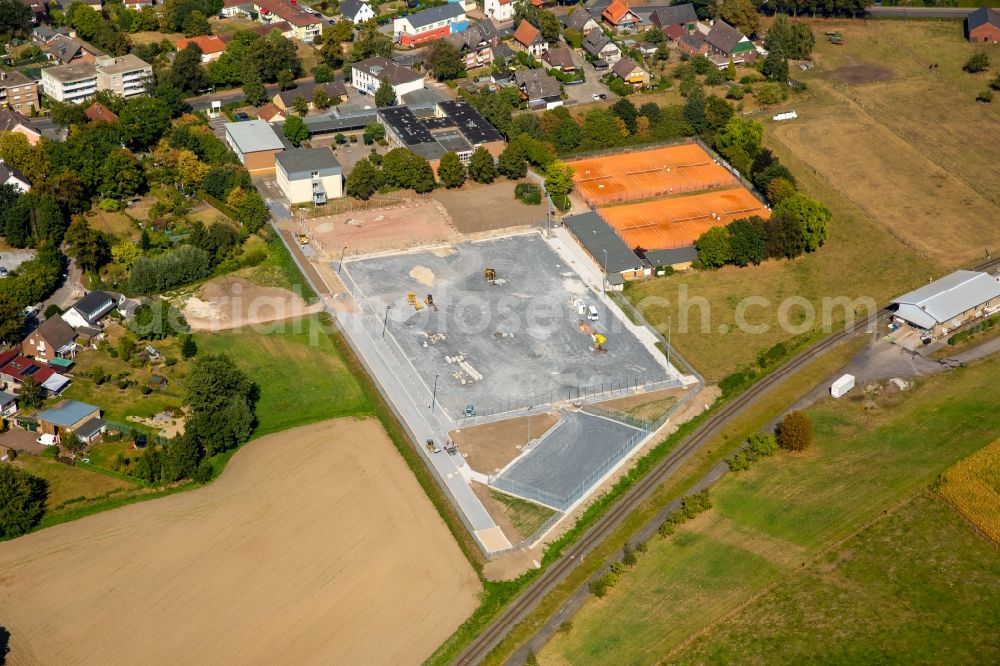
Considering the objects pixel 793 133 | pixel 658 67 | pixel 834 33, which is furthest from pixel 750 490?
pixel 834 33

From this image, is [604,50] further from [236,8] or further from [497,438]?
[497,438]

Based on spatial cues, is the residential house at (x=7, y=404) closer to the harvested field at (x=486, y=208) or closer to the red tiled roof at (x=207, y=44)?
the harvested field at (x=486, y=208)

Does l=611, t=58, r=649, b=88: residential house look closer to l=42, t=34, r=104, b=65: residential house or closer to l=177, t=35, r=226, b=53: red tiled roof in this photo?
l=177, t=35, r=226, b=53: red tiled roof

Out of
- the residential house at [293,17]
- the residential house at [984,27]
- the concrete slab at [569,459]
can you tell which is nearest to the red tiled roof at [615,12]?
the residential house at [293,17]

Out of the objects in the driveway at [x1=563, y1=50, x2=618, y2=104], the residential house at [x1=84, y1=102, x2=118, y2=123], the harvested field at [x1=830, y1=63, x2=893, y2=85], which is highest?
the residential house at [x1=84, y1=102, x2=118, y2=123]

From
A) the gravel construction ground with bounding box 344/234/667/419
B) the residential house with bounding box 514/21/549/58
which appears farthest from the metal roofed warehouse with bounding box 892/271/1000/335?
the residential house with bounding box 514/21/549/58

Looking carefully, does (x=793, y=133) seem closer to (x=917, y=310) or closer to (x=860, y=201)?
(x=860, y=201)
